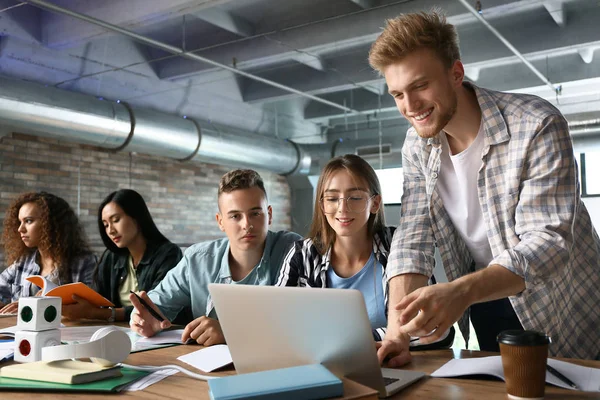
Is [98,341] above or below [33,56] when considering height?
below

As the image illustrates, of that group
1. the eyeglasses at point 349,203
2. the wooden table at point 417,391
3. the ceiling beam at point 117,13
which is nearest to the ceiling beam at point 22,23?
the ceiling beam at point 117,13

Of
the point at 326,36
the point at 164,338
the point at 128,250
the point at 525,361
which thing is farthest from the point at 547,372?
the point at 326,36

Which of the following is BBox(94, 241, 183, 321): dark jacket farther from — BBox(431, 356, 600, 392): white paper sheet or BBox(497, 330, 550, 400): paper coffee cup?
BBox(497, 330, 550, 400): paper coffee cup

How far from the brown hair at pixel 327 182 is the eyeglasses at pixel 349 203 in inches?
1.3

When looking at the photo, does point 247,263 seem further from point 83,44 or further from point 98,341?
point 83,44

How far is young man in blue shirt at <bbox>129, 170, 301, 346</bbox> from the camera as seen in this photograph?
86.1 inches

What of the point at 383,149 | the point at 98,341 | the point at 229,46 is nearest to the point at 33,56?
the point at 229,46

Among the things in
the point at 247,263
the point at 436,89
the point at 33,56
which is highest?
the point at 33,56

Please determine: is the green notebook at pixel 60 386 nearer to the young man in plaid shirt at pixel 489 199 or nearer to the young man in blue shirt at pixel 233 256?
the young man in plaid shirt at pixel 489 199

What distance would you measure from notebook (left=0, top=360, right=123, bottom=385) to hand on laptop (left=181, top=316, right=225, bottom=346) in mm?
418

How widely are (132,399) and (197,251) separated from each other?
1.31 metres

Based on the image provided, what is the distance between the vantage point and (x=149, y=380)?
116 cm

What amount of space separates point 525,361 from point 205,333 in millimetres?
905

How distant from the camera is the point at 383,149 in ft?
23.9
